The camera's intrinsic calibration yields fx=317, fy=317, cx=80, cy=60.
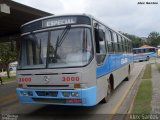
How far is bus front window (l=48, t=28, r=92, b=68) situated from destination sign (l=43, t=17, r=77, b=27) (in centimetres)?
24

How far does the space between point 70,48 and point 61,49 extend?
268 mm

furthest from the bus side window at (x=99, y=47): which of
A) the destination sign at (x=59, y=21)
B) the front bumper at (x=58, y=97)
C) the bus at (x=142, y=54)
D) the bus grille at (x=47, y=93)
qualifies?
the bus at (x=142, y=54)

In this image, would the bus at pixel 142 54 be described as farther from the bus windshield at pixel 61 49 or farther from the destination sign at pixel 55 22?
the bus windshield at pixel 61 49

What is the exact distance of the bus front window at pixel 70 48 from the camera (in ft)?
29.0

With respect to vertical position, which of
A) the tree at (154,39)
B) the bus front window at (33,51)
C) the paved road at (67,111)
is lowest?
the paved road at (67,111)

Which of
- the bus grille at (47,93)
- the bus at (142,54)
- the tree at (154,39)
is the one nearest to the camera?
the bus grille at (47,93)

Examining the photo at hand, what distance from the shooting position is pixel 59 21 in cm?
938

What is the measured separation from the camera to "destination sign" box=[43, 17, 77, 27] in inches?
364

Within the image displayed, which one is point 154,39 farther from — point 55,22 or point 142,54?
point 55,22

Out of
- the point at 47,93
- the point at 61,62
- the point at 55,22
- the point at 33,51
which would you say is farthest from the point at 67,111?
the point at 55,22

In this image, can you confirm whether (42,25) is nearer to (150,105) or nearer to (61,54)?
(61,54)

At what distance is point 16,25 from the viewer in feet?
74.0

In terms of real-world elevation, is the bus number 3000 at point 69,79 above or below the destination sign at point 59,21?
below

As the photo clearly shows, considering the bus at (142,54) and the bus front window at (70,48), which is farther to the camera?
the bus at (142,54)
